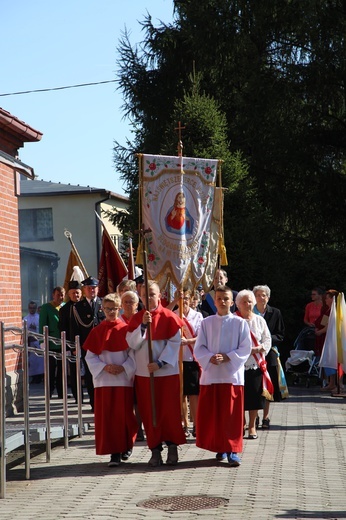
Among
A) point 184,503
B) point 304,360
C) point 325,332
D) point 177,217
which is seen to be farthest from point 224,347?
point 304,360

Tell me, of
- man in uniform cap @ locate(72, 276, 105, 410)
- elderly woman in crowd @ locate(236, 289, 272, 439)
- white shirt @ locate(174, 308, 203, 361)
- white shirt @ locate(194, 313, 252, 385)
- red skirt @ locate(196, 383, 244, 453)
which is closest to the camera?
red skirt @ locate(196, 383, 244, 453)

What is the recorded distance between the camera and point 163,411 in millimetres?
10289

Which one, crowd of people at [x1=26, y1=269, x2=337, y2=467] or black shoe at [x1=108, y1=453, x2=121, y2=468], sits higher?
crowd of people at [x1=26, y1=269, x2=337, y2=467]

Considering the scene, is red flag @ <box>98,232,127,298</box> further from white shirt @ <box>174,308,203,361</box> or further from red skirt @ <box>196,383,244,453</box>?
red skirt @ <box>196,383,244,453</box>

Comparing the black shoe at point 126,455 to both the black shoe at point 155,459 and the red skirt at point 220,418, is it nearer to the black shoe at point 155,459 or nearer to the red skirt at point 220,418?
the black shoe at point 155,459

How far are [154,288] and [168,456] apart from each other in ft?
5.58

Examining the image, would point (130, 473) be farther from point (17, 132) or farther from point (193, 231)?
point (17, 132)

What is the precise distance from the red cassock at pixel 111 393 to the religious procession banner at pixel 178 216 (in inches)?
103

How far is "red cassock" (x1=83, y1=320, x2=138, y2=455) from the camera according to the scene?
1021 centimetres

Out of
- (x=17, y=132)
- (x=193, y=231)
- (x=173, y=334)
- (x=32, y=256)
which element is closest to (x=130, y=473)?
(x=173, y=334)

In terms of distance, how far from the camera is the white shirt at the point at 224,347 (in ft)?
33.9

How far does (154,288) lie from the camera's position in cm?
1049

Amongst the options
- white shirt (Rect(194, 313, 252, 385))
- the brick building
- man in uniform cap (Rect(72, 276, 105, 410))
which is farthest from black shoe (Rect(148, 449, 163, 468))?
man in uniform cap (Rect(72, 276, 105, 410))

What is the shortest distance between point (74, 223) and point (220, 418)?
36.9m
